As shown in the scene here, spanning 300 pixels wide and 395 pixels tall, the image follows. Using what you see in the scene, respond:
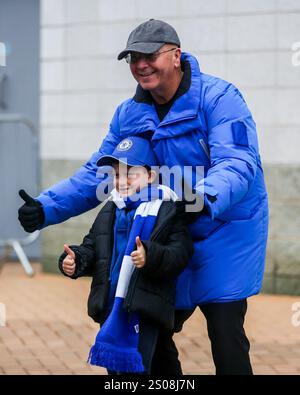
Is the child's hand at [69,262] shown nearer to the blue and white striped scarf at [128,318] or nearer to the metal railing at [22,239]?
the blue and white striped scarf at [128,318]

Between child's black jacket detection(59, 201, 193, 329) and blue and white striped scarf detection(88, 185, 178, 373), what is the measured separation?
4 cm

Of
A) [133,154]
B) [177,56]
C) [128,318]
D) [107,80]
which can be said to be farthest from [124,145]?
[107,80]

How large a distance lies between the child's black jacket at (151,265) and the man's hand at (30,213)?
0.87 ft

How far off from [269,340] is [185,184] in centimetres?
297

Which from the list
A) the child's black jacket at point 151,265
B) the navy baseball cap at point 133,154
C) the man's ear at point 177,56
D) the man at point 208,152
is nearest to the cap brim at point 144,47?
the man at point 208,152

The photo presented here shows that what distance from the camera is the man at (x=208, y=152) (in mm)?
3969

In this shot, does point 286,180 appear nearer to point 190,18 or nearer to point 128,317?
point 190,18

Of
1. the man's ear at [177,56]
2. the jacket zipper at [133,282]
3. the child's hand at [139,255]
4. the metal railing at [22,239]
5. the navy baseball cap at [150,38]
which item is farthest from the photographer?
the metal railing at [22,239]

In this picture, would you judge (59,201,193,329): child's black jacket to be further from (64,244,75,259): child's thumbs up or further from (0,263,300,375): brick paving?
(0,263,300,375): brick paving

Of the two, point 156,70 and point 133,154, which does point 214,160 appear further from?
point 156,70

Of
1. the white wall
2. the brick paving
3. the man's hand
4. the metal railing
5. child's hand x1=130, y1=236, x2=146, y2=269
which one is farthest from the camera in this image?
the metal railing

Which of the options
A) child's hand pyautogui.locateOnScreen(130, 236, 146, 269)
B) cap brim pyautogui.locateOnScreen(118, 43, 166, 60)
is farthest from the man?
child's hand pyautogui.locateOnScreen(130, 236, 146, 269)

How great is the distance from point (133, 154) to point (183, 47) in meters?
4.46

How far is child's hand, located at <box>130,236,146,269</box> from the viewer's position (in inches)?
147
